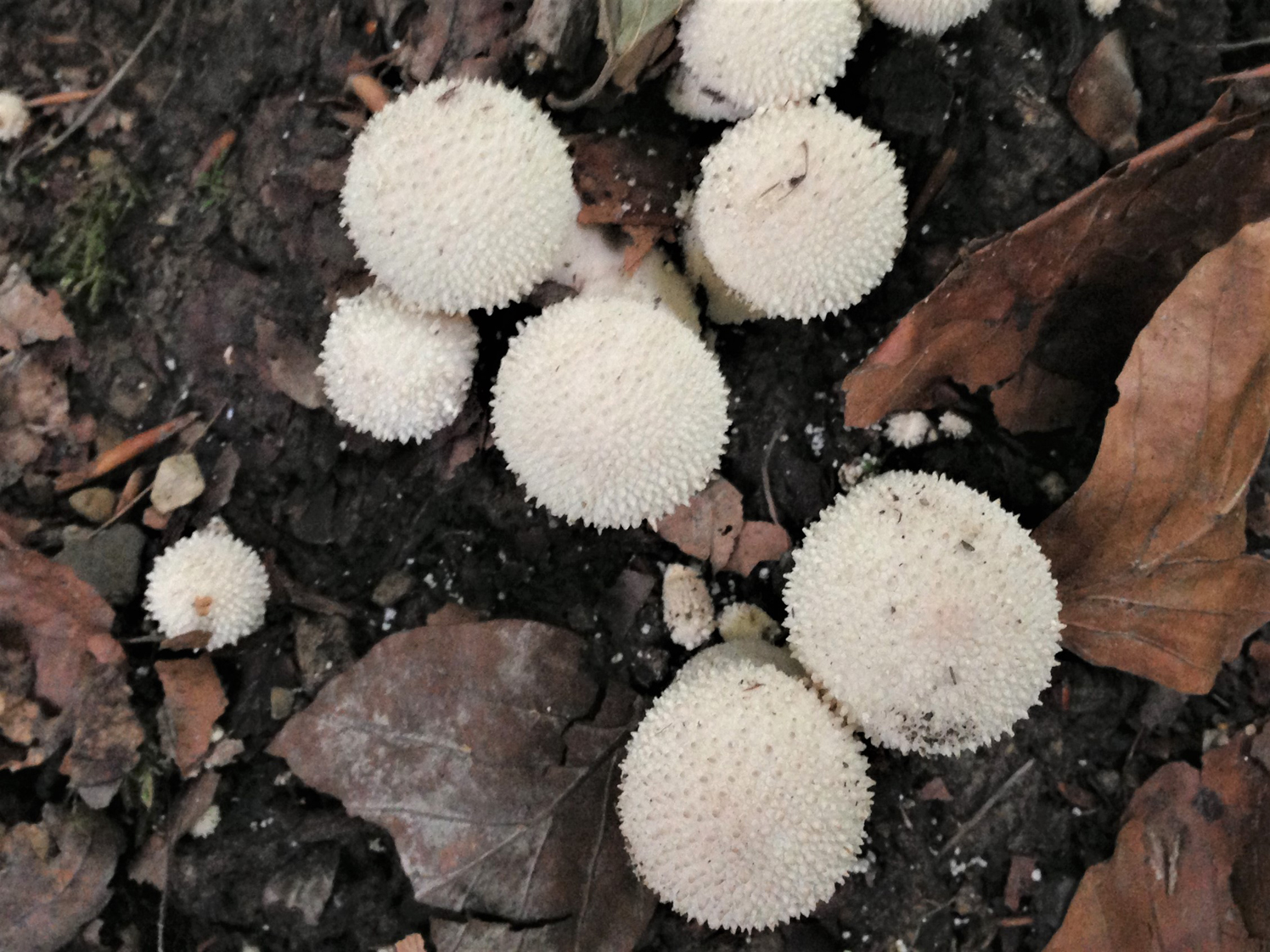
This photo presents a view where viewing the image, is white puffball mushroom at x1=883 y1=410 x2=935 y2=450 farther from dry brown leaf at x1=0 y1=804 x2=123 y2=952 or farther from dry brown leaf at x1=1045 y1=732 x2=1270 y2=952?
dry brown leaf at x1=0 y1=804 x2=123 y2=952

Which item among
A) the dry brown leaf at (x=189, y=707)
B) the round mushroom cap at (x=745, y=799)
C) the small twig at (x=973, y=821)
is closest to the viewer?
the round mushroom cap at (x=745, y=799)

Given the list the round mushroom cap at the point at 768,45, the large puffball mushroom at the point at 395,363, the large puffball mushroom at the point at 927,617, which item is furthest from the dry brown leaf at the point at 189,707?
the round mushroom cap at the point at 768,45

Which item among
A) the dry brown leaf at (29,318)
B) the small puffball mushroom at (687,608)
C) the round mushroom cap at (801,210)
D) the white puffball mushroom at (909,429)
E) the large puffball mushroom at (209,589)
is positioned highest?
the round mushroom cap at (801,210)

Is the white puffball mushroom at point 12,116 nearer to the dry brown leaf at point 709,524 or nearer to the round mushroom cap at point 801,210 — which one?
the round mushroom cap at point 801,210

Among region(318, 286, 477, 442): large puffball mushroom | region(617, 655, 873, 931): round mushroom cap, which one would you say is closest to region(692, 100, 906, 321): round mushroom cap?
region(318, 286, 477, 442): large puffball mushroom

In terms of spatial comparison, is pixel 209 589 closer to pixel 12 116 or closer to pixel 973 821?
pixel 12 116

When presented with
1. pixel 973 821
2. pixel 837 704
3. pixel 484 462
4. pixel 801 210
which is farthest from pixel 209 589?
pixel 973 821
